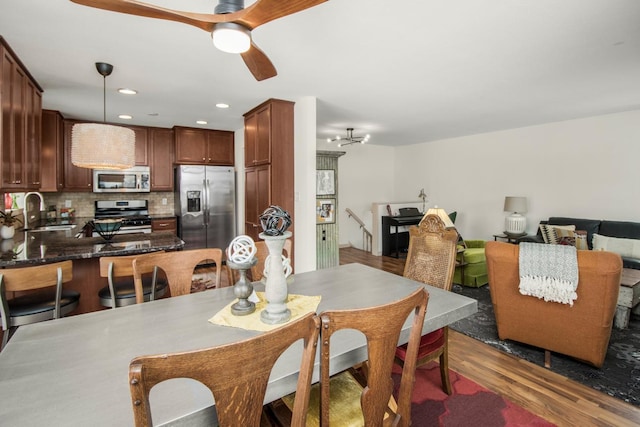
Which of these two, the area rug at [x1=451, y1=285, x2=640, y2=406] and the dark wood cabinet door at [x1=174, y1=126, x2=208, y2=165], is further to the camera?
the dark wood cabinet door at [x1=174, y1=126, x2=208, y2=165]

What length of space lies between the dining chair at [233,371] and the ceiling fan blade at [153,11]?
1.31 metres

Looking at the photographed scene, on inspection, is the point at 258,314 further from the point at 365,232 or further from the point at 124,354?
the point at 365,232

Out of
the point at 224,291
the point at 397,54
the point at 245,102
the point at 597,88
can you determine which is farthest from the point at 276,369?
the point at 597,88

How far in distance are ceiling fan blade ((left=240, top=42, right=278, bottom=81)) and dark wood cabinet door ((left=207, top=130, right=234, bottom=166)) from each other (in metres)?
3.73

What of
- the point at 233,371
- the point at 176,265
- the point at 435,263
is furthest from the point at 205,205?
the point at 233,371

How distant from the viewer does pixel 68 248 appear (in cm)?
242

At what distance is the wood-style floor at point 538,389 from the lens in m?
1.90

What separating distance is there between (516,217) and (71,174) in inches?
279

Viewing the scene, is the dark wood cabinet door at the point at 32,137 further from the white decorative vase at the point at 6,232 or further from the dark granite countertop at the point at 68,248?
the dark granite countertop at the point at 68,248

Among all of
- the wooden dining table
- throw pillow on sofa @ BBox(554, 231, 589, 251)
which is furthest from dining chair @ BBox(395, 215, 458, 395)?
throw pillow on sofa @ BBox(554, 231, 589, 251)

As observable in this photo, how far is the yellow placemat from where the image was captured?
1249 mm

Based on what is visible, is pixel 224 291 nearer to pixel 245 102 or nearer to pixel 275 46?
pixel 275 46

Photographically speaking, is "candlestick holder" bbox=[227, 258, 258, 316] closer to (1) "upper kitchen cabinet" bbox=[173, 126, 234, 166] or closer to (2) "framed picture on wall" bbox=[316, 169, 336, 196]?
(2) "framed picture on wall" bbox=[316, 169, 336, 196]

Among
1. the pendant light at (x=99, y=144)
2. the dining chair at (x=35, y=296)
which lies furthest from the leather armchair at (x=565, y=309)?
the pendant light at (x=99, y=144)
